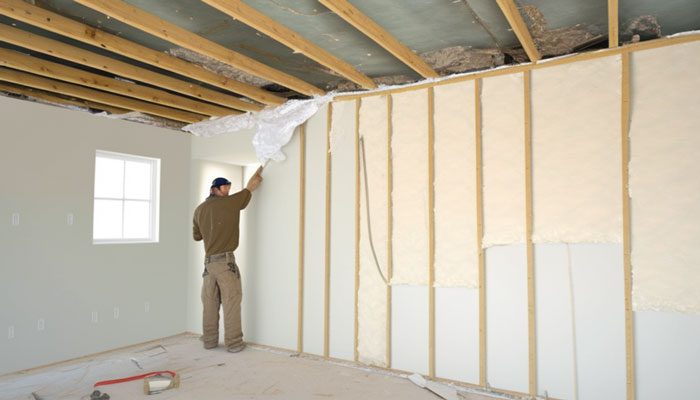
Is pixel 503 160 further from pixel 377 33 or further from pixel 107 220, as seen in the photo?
pixel 107 220

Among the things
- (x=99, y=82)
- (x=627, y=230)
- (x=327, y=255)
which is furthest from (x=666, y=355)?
(x=99, y=82)

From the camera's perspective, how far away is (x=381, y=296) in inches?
155

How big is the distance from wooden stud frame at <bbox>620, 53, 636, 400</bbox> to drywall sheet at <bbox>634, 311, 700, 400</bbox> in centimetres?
4

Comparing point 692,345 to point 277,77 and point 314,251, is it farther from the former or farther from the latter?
point 277,77

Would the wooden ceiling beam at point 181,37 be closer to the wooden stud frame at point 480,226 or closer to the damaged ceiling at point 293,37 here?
the damaged ceiling at point 293,37

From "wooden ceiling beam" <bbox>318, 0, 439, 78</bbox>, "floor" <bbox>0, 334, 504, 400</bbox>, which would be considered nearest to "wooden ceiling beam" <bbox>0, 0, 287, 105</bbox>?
"wooden ceiling beam" <bbox>318, 0, 439, 78</bbox>

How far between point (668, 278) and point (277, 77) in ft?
10.1

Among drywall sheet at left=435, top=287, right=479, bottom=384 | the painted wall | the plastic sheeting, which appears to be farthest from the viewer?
the plastic sheeting

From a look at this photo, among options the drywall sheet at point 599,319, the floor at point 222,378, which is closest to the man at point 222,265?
the floor at point 222,378

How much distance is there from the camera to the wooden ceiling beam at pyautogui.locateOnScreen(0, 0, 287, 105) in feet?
8.87

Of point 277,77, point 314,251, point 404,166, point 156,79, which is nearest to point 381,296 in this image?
point 314,251

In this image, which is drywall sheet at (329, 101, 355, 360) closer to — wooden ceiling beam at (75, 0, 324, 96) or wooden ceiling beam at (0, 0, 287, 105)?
wooden ceiling beam at (75, 0, 324, 96)

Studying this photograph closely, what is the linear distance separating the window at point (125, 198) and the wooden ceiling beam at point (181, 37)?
203 centimetres

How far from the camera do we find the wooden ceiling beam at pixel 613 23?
2478mm
